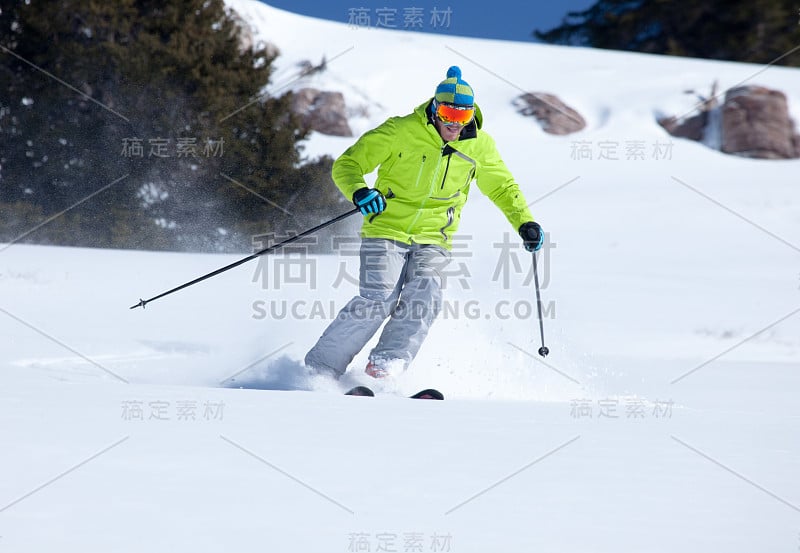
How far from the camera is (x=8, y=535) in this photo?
188 centimetres

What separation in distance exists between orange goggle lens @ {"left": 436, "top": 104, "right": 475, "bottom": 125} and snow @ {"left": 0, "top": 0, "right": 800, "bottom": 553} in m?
1.46

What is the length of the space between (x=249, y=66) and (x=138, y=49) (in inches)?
75.0

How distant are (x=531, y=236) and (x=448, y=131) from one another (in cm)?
74

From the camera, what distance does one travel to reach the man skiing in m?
4.60

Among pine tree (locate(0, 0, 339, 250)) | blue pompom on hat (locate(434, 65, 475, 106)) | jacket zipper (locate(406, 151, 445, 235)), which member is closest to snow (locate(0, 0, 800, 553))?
jacket zipper (locate(406, 151, 445, 235))

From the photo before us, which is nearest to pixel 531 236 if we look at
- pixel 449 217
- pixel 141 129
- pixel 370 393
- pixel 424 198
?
pixel 449 217

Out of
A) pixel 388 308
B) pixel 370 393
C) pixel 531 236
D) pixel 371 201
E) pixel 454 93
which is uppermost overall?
pixel 454 93

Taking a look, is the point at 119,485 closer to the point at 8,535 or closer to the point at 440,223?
the point at 8,535

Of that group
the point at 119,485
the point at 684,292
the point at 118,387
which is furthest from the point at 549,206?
the point at 119,485

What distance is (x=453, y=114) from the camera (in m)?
4.43

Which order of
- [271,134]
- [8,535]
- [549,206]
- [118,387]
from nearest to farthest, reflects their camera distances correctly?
[8,535] → [118,387] → [271,134] → [549,206]

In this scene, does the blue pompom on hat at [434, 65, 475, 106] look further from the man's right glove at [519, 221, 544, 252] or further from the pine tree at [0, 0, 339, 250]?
the pine tree at [0, 0, 339, 250]

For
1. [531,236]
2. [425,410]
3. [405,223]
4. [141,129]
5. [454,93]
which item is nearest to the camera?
[425,410]

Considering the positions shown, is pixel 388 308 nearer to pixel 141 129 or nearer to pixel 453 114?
pixel 453 114
